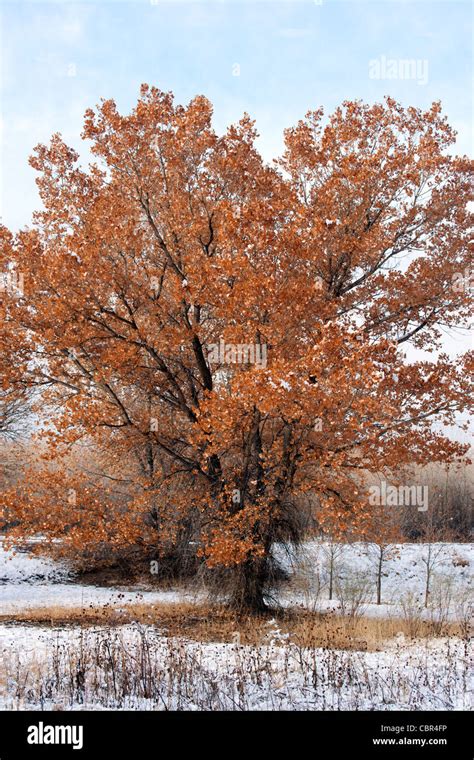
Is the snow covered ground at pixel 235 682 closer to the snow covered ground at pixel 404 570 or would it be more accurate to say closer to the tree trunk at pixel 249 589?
the tree trunk at pixel 249 589

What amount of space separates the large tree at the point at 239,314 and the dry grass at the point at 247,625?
1131 mm

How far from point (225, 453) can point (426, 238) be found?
7.81 m

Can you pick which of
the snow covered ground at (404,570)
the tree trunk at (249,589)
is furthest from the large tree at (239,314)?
the snow covered ground at (404,570)

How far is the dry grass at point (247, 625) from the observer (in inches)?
523

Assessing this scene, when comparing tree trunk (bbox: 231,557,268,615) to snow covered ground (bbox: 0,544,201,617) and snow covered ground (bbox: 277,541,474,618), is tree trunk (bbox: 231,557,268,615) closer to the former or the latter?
snow covered ground (bbox: 0,544,201,617)

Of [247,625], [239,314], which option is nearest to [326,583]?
[247,625]

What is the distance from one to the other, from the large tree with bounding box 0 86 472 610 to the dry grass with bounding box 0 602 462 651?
3.71ft

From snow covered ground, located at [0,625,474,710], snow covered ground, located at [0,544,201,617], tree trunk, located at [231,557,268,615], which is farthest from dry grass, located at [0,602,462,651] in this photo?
snow covered ground, located at [0,544,201,617]

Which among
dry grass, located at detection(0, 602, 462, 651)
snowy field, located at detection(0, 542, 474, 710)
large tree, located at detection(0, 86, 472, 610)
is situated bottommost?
dry grass, located at detection(0, 602, 462, 651)

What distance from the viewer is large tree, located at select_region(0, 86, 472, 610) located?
14211mm

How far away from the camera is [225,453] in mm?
17531

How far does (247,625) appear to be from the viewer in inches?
607

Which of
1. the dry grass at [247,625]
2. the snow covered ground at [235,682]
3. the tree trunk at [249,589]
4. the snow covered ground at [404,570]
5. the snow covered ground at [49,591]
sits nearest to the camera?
the snow covered ground at [235,682]
